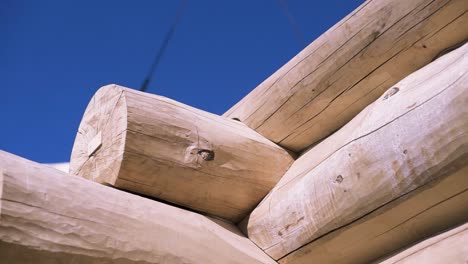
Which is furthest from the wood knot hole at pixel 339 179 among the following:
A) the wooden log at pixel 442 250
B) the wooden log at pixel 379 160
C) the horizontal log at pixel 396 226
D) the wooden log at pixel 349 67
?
the wooden log at pixel 349 67

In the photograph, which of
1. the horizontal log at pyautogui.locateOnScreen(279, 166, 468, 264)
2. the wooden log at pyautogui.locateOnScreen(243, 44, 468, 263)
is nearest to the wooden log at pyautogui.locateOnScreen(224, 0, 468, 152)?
the wooden log at pyautogui.locateOnScreen(243, 44, 468, 263)

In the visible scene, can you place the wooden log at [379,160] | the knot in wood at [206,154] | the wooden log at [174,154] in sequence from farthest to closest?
the knot in wood at [206,154] → the wooden log at [174,154] → the wooden log at [379,160]

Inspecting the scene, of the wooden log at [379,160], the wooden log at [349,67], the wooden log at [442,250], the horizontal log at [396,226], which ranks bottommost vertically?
the wooden log at [442,250]

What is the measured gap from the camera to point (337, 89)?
1817 millimetres

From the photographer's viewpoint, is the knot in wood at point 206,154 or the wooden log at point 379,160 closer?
the wooden log at point 379,160

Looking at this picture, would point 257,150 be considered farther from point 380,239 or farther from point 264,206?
point 380,239

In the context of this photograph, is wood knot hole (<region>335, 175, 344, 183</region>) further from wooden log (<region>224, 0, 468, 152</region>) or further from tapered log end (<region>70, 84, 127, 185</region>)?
tapered log end (<region>70, 84, 127, 185</region>)

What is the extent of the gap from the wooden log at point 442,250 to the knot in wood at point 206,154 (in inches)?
26.1

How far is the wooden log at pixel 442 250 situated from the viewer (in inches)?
47.3

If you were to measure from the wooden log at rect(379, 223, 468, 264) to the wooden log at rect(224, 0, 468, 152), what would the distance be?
57 centimetres

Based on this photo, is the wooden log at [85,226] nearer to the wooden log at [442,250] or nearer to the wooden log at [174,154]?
the wooden log at [174,154]

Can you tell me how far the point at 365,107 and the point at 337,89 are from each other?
0.37ft

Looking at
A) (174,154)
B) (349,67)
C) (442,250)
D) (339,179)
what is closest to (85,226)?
(174,154)

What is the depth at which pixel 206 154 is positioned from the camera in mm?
1763
